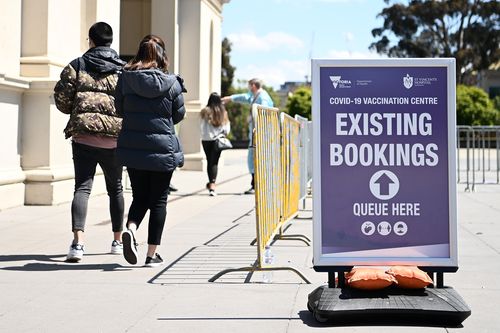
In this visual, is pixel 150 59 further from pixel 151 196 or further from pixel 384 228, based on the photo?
pixel 384 228

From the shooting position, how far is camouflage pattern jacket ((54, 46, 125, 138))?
24.8 feet

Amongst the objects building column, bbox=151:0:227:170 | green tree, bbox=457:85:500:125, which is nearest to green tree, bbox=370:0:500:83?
green tree, bbox=457:85:500:125

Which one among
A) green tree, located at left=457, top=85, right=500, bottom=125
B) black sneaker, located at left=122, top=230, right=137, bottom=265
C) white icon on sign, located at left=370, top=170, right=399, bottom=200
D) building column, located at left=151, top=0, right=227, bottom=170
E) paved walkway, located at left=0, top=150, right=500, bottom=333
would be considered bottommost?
paved walkway, located at left=0, top=150, right=500, bottom=333

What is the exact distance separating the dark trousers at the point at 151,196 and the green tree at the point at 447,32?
A: 2674 inches

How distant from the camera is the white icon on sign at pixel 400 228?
559cm

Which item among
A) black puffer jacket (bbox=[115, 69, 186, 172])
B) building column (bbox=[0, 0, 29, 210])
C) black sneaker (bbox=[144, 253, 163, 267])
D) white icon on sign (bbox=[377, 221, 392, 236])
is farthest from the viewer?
building column (bbox=[0, 0, 29, 210])

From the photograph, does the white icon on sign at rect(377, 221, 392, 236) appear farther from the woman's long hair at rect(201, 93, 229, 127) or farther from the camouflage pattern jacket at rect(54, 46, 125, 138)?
the woman's long hair at rect(201, 93, 229, 127)

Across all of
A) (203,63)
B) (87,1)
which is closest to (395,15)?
(203,63)

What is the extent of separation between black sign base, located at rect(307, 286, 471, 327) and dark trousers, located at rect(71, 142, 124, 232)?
9.32 feet

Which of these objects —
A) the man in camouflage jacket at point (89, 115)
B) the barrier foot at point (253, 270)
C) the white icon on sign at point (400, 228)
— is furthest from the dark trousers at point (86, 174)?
the white icon on sign at point (400, 228)

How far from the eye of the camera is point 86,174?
7688mm

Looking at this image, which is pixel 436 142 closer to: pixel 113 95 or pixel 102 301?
pixel 102 301

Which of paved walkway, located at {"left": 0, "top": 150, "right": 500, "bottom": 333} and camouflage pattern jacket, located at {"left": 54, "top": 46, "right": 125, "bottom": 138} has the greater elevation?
camouflage pattern jacket, located at {"left": 54, "top": 46, "right": 125, "bottom": 138}

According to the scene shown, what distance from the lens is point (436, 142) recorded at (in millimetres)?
5625
